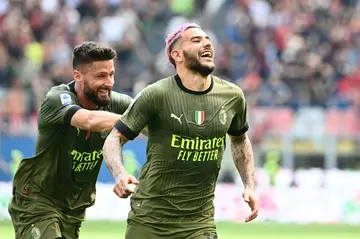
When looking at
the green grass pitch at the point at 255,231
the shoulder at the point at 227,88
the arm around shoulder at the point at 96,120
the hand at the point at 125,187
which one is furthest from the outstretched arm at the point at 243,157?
the green grass pitch at the point at 255,231

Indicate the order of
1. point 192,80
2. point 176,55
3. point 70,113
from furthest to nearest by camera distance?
point 70,113 → point 176,55 → point 192,80

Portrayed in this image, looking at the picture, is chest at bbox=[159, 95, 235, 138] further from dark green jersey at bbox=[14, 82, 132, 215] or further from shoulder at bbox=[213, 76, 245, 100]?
dark green jersey at bbox=[14, 82, 132, 215]

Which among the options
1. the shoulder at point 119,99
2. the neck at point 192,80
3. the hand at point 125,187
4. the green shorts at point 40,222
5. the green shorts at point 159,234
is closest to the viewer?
the hand at point 125,187

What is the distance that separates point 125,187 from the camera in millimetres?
7410

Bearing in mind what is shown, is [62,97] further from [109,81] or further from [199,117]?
[199,117]

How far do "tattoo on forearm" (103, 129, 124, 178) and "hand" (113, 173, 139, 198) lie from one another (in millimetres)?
235

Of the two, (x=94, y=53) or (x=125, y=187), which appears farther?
(x=94, y=53)

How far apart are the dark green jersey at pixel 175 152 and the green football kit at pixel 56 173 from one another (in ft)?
3.04

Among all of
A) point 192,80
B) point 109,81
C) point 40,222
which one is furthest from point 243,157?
point 40,222

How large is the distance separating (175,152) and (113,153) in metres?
0.49

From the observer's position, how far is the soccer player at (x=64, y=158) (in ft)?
28.7

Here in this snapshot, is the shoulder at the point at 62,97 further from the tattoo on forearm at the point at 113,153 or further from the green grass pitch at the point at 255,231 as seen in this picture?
the green grass pitch at the point at 255,231

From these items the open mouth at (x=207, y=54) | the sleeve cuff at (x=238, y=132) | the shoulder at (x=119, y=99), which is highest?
the open mouth at (x=207, y=54)

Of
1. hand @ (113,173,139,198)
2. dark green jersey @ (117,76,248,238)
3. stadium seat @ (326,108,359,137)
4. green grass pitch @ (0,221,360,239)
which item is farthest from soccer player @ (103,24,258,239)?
stadium seat @ (326,108,359,137)
